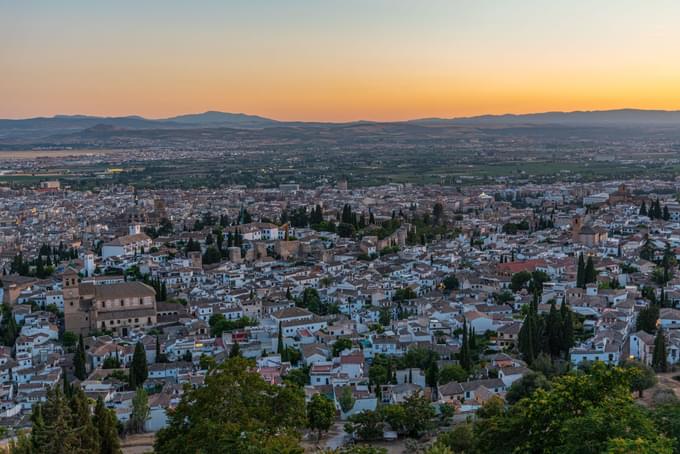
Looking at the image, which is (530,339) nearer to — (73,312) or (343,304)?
(343,304)

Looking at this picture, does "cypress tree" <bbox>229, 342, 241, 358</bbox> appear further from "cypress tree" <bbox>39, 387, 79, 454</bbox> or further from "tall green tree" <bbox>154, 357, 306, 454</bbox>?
"tall green tree" <bbox>154, 357, 306, 454</bbox>

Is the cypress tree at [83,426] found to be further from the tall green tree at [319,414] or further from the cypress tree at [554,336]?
the cypress tree at [554,336]

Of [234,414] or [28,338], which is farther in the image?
[28,338]

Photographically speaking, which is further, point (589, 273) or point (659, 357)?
point (589, 273)

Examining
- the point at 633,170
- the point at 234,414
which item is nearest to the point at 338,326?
the point at 234,414

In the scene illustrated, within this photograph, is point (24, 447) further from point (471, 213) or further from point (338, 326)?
point (471, 213)

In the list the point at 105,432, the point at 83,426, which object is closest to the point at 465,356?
the point at 105,432

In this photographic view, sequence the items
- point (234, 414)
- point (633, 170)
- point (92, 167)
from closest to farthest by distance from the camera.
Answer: point (234, 414) < point (633, 170) < point (92, 167)

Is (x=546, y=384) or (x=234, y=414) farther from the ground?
(x=234, y=414)
